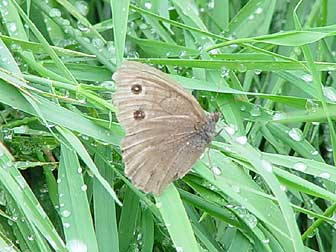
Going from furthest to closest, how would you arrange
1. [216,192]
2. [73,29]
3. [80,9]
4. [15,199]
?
[80,9], [73,29], [216,192], [15,199]

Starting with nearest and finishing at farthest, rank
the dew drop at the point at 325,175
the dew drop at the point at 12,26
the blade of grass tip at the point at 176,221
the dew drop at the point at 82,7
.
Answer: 1. the blade of grass tip at the point at 176,221
2. the dew drop at the point at 325,175
3. the dew drop at the point at 12,26
4. the dew drop at the point at 82,7

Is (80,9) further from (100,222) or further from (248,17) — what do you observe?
(100,222)

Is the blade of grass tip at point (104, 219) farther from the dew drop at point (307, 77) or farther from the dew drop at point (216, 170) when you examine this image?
the dew drop at point (307, 77)

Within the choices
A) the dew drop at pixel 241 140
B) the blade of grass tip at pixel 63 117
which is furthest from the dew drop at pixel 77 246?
the dew drop at pixel 241 140

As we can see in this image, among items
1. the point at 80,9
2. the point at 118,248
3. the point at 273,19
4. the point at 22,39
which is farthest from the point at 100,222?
the point at 273,19

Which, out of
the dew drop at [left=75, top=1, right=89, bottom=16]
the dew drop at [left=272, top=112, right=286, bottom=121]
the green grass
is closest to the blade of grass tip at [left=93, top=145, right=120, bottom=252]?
the green grass

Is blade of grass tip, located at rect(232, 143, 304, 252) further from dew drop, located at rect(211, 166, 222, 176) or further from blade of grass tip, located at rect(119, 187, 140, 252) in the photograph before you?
blade of grass tip, located at rect(119, 187, 140, 252)
